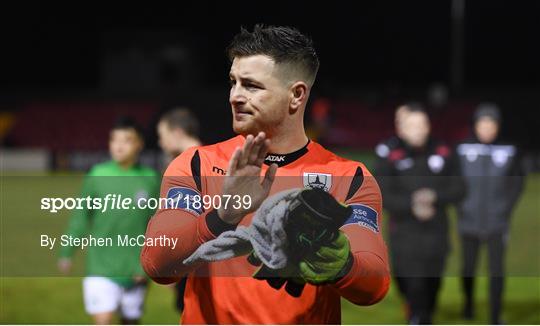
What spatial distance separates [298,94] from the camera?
2871 millimetres

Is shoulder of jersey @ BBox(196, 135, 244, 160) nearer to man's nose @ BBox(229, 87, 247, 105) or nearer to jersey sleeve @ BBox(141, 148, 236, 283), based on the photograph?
jersey sleeve @ BBox(141, 148, 236, 283)

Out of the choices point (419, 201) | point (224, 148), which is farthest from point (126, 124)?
point (224, 148)

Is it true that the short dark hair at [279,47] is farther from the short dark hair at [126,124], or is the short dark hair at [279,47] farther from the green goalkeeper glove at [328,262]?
the short dark hair at [126,124]

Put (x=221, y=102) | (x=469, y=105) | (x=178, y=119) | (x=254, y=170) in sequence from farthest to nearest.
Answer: (x=469, y=105) → (x=221, y=102) → (x=178, y=119) → (x=254, y=170)

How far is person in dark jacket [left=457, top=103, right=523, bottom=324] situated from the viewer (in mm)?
9289

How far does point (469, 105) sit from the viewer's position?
129ft

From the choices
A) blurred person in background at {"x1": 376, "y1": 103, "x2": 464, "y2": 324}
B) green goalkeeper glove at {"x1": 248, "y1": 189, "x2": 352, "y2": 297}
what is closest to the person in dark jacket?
blurred person in background at {"x1": 376, "y1": 103, "x2": 464, "y2": 324}

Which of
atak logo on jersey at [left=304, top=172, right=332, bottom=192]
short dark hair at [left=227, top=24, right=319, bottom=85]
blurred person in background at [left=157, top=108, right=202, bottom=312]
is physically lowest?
atak logo on jersey at [left=304, top=172, right=332, bottom=192]

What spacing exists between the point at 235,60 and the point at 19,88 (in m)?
41.3

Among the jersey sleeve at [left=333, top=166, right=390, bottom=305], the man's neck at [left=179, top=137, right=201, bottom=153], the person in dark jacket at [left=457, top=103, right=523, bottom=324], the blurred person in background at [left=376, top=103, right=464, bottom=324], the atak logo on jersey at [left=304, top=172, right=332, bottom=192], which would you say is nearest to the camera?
the jersey sleeve at [left=333, top=166, right=390, bottom=305]

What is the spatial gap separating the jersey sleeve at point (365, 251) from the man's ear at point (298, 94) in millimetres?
328

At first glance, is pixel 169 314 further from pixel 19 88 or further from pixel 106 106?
pixel 19 88

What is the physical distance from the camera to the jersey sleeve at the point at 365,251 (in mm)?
2836

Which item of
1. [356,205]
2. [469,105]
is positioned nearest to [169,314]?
[356,205]
